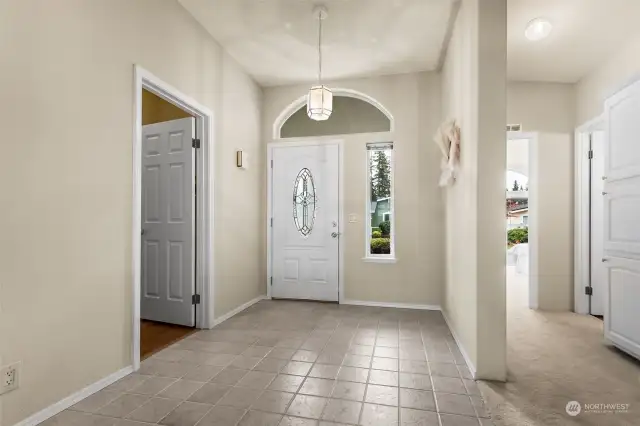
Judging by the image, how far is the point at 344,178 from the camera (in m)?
4.43

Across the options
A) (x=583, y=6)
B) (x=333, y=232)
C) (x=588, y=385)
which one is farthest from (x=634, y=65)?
(x=333, y=232)

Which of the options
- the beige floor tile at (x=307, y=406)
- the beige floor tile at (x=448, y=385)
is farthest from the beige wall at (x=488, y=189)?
the beige floor tile at (x=307, y=406)

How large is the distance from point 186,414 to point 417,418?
128 cm

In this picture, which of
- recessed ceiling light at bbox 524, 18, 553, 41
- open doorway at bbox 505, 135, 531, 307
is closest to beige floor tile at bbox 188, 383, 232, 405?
recessed ceiling light at bbox 524, 18, 553, 41

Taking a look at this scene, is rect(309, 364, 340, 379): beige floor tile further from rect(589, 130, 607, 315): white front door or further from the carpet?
rect(589, 130, 607, 315): white front door

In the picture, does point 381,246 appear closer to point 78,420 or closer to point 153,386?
point 153,386

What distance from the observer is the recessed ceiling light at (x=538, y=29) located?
9.34ft

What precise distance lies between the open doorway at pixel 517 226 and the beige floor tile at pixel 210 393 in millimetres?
3929

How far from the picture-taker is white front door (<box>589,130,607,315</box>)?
386 centimetres

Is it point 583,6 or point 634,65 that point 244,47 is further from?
point 634,65

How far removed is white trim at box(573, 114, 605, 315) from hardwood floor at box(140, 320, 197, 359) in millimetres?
4356

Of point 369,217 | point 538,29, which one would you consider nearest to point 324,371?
point 369,217

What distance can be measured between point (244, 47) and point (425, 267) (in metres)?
3.30

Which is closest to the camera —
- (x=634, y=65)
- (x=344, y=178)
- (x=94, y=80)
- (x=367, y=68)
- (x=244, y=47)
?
(x=94, y=80)
